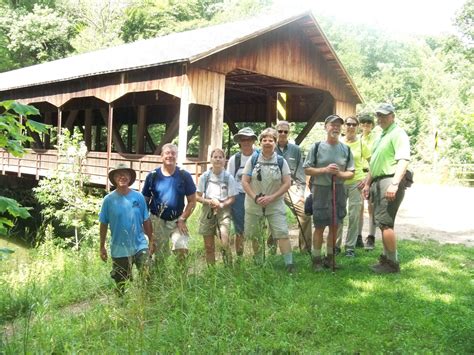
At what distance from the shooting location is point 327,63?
48.6ft

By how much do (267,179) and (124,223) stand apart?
150 cm

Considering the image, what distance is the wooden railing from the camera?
11703mm

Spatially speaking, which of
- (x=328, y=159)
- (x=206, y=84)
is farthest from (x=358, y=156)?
(x=206, y=84)

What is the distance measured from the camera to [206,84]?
11.1 meters

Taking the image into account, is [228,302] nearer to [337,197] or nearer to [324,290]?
[324,290]

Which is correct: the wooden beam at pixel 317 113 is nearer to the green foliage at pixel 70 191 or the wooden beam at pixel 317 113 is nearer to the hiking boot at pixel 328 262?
the green foliage at pixel 70 191

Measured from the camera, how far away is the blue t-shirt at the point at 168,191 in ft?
15.0

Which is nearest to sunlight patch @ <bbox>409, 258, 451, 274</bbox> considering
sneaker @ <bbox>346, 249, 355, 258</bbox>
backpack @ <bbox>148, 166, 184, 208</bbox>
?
sneaker @ <bbox>346, 249, 355, 258</bbox>

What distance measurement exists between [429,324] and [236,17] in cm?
3750

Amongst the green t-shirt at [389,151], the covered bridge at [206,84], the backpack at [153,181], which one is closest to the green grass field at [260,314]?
the backpack at [153,181]

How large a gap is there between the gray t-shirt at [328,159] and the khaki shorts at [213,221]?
1.04 metres

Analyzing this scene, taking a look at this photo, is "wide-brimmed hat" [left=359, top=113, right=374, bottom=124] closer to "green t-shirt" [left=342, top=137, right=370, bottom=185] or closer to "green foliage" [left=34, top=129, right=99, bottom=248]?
"green t-shirt" [left=342, top=137, right=370, bottom=185]

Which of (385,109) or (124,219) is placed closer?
(124,219)

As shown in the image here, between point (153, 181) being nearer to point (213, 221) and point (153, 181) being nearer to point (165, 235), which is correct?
point (165, 235)
